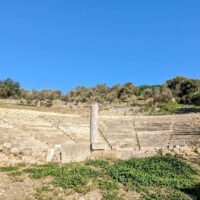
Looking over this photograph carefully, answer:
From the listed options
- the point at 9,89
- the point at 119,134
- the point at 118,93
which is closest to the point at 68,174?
the point at 119,134

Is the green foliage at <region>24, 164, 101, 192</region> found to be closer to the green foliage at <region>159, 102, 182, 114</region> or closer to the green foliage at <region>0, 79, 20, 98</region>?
the green foliage at <region>159, 102, 182, 114</region>

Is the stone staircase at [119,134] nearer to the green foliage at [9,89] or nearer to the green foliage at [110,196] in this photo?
the green foliage at [110,196]

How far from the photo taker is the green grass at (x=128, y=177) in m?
11.0

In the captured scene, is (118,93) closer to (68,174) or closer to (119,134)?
(119,134)

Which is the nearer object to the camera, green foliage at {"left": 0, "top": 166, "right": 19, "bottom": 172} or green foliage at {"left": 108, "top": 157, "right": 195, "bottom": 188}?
green foliage at {"left": 108, "top": 157, "right": 195, "bottom": 188}

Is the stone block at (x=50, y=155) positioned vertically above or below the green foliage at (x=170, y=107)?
below

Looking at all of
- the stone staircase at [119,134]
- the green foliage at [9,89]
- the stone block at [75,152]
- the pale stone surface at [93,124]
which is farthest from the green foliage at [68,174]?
the green foliage at [9,89]

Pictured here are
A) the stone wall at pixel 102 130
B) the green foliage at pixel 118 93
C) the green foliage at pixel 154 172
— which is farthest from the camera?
the green foliage at pixel 118 93

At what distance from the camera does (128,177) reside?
38.7ft

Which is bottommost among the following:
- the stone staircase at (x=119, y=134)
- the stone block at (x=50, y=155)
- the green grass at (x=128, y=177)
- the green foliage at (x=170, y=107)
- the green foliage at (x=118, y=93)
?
the green grass at (x=128, y=177)

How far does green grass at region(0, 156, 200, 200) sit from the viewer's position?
11.0 meters

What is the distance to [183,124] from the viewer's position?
92.4ft

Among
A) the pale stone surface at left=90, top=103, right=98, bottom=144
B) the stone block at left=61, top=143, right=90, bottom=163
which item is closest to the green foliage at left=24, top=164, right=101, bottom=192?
the stone block at left=61, top=143, right=90, bottom=163

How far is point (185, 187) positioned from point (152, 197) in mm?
1345
